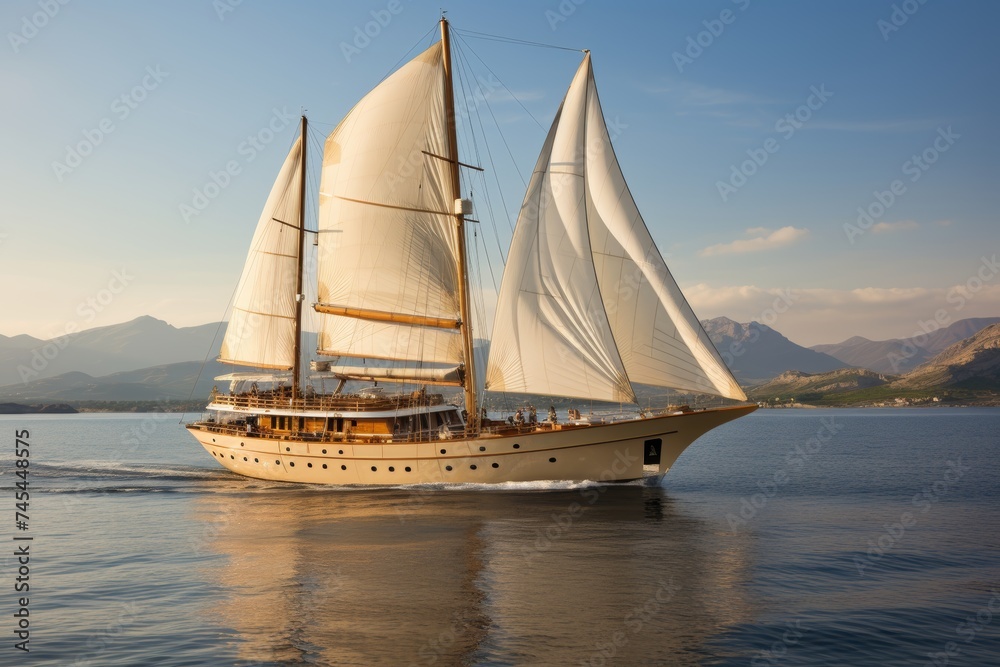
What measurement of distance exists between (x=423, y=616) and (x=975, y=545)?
21.1m

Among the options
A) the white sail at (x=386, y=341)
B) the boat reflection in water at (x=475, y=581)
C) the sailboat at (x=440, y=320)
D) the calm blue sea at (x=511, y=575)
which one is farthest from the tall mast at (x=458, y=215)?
the boat reflection in water at (x=475, y=581)

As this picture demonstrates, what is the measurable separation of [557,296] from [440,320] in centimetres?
892

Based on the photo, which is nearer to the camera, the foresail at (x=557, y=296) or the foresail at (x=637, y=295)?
the foresail at (x=637, y=295)

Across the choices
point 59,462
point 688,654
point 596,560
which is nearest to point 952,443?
point 596,560

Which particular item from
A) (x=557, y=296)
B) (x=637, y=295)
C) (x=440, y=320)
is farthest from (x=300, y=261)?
(x=637, y=295)

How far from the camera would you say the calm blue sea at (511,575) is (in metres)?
16.6

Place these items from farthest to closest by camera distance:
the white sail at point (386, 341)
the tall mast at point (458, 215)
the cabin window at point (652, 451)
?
1. the white sail at point (386, 341)
2. the tall mast at point (458, 215)
3. the cabin window at point (652, 451)

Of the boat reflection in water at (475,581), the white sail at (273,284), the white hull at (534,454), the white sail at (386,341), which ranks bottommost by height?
the boat reflection in water at (475,581)

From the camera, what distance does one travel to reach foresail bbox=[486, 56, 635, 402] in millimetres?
35500

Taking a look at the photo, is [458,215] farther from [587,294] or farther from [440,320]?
[587,294]

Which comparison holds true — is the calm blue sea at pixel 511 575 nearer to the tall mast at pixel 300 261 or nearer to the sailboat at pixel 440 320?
the sailboat at pixel 440 320

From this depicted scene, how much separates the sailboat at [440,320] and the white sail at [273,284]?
Answer: 92mm

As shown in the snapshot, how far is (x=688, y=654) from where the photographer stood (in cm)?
1609

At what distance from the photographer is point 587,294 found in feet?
117
